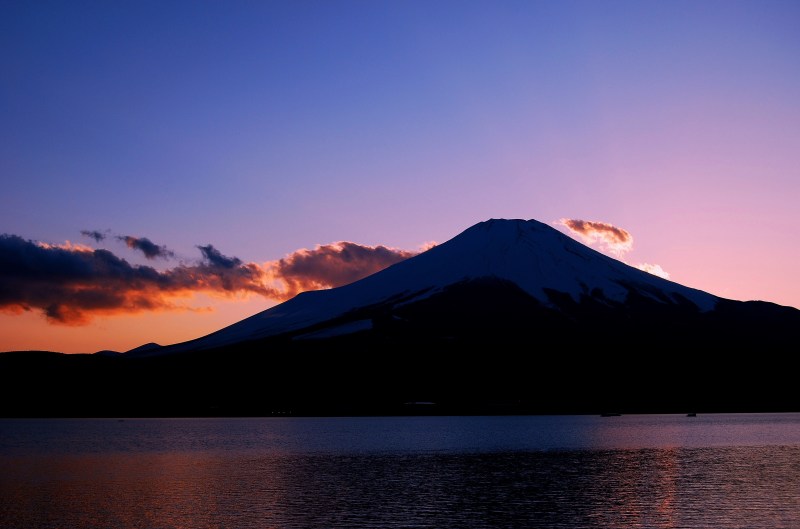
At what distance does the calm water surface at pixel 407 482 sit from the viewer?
53344 millimetres

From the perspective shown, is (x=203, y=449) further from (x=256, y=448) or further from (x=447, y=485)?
(x=447, y=485)

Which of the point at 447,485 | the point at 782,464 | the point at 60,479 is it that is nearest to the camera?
the point at 447,485

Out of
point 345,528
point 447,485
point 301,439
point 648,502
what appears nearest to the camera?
point 345,528

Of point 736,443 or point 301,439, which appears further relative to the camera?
point 301,439

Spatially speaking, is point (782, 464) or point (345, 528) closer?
point (345, 528)

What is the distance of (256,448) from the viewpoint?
381ft

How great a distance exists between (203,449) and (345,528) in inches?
2688

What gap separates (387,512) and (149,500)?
17.0m

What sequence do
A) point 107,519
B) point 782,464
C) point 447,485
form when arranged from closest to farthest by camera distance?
point 107,519, point 447,485, point 782,464

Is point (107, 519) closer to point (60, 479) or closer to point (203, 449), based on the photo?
point (60, 479)

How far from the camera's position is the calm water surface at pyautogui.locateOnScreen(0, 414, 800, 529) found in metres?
53.3

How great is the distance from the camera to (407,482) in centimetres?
7244

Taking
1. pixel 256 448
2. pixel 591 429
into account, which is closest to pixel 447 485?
pixel 256 448

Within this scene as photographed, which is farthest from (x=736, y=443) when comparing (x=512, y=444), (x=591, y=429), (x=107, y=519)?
(x=107, y=519)
